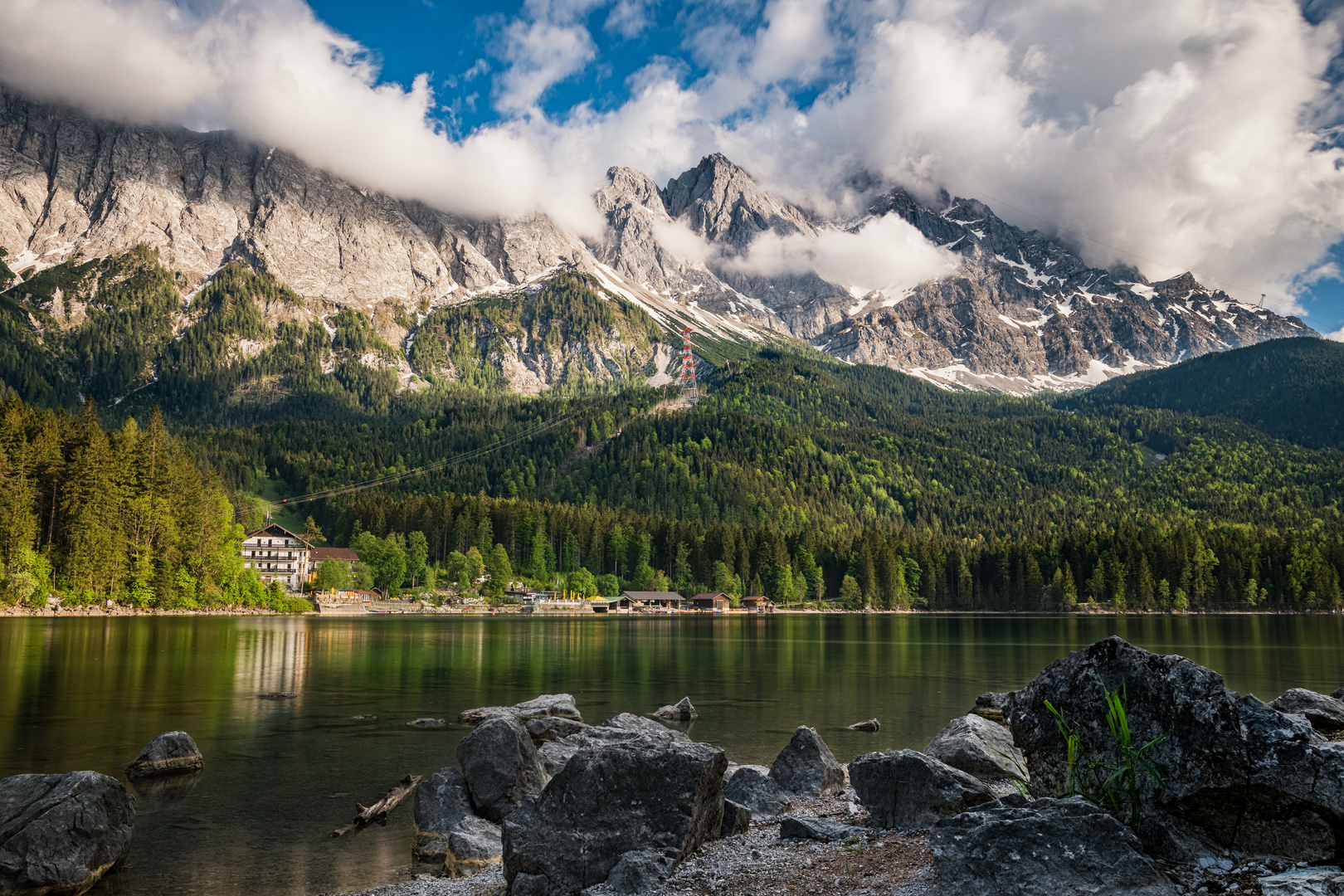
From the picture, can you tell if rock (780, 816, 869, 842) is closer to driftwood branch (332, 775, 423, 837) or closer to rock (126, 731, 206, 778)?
driftwood branch (332, 775, 423, 837)

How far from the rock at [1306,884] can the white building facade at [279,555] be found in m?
176

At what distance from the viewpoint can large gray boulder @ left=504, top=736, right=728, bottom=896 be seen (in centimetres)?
1338

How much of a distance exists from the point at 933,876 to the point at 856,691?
37.8 metres

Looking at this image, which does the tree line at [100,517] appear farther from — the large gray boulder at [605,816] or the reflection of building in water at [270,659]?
the large gray boulder at [605,816]

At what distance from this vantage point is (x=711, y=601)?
586 ft

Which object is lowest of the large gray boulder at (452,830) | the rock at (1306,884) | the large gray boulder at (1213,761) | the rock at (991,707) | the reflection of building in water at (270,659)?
the reflection of building in water at (270,659)

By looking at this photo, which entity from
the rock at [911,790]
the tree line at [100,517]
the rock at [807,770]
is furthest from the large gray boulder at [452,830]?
the tree line at [100,517]

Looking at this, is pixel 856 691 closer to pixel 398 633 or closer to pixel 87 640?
pixel 87 640

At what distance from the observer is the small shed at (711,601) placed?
585 ft

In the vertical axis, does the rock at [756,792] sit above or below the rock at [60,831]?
below

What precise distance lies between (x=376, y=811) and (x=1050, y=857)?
17625 millimetres

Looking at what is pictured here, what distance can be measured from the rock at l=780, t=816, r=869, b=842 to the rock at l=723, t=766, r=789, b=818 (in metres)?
4.60

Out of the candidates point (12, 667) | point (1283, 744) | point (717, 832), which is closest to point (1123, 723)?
point (1283, 744)

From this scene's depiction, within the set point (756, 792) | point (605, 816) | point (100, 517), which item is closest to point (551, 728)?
point (756, 792)
